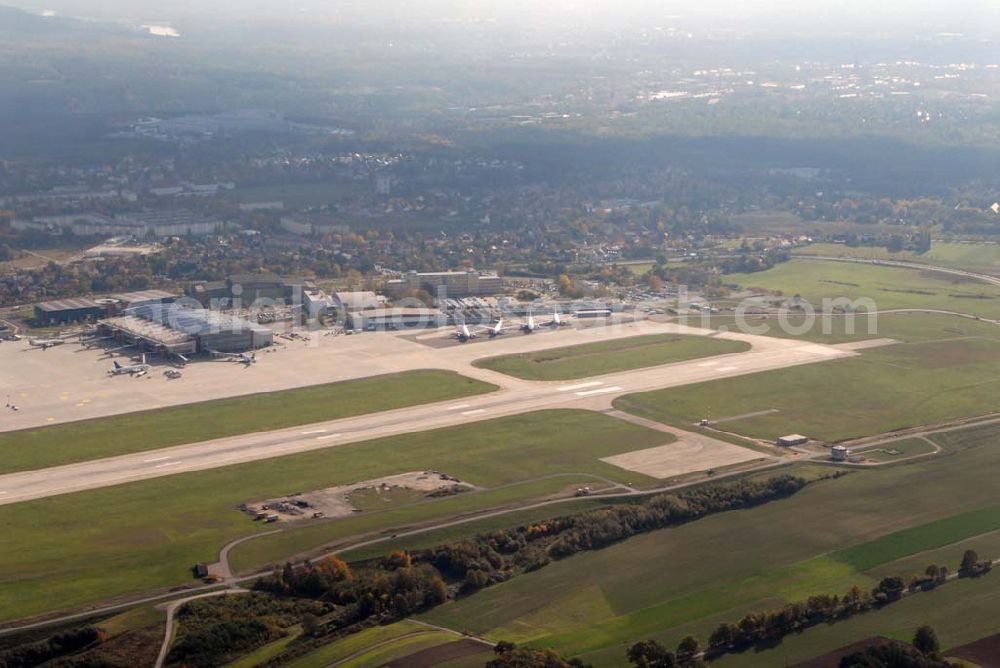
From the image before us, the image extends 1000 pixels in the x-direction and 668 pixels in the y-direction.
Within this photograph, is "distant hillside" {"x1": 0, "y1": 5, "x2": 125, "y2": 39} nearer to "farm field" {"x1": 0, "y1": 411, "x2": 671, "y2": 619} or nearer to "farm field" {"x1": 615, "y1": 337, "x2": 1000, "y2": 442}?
"farm field" {"x1": 615, "y1": 337, "x2": 1000, "y2": 442}

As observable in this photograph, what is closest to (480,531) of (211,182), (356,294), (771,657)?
(771,657)

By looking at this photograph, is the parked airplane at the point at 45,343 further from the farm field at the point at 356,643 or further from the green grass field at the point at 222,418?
the farm field at the point at 356,643

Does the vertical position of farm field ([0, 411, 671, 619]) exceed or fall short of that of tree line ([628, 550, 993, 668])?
it falls short

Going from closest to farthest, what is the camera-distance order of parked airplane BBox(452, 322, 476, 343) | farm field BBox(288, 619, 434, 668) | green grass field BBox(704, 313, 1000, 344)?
farm field BBox(288, 619, 434, 668) → parked airplane BBox(452, 322, 476, 343) → green grass field BBox(704, 313, 1000, 344)

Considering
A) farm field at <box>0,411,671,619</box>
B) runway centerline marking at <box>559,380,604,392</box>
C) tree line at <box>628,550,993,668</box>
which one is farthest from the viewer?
runway centerline marking at <box>559,380,604,392</box>

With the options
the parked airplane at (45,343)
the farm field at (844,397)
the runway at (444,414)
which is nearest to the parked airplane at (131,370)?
the parked airplane at (45,343)

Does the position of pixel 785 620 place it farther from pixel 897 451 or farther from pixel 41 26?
pixel 41 26

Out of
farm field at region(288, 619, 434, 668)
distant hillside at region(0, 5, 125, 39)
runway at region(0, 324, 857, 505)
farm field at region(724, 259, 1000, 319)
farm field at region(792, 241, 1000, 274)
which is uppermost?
distant hillside at region(0, 5, 125, 39)

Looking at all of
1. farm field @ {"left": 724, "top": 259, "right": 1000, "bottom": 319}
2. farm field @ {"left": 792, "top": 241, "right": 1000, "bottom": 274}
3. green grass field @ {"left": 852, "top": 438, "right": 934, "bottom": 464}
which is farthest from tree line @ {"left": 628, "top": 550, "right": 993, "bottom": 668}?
farm field @ {"left": 792, "top": 241, "right": 1000, "bottom": 274}
